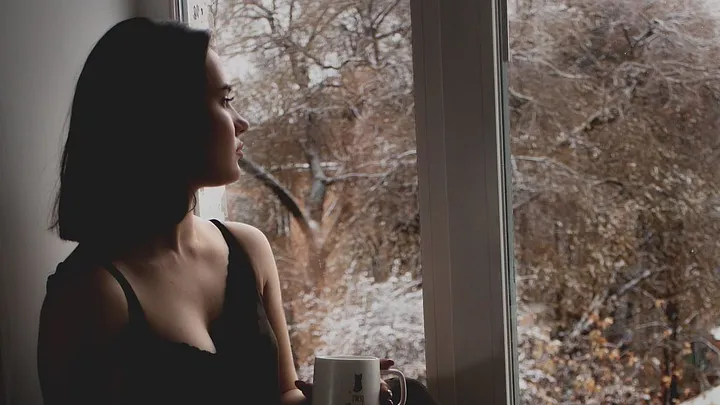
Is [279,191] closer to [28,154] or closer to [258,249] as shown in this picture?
[258,249]

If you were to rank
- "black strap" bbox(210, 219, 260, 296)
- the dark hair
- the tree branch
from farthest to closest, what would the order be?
the tree branch, "black strap" bbox(210, 219, 260, 296), the dark hair

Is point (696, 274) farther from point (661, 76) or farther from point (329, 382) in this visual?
point (329, 382)

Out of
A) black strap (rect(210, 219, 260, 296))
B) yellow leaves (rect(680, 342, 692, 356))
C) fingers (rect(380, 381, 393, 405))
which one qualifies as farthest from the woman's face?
yellow leaves (rect(680, 342, 692, 356))

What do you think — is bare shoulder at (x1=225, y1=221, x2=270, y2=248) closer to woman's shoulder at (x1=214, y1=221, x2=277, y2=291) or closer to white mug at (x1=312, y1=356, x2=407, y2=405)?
woman's shoulder at (x1=214, y1=221, x2=277, y2=291)

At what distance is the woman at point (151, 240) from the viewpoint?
3.49 ft

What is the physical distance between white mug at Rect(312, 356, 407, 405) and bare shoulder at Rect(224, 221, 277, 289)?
0.81 ft

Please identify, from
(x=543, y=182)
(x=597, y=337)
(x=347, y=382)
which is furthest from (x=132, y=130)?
(x=597, y=337)

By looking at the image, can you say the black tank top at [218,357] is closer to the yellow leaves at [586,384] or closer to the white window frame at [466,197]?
the white window frame at [466,197]

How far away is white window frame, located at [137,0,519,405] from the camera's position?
129 centimetres

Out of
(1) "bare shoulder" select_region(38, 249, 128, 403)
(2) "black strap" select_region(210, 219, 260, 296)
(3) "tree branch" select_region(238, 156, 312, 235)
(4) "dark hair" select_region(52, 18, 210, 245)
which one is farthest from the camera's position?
(3) "tree branch" select_region(238, 156, 312, 235)

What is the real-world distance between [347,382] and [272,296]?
0.27 meters

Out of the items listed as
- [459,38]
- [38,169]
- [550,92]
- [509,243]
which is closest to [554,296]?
[509,243]

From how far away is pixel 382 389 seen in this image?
116 centimetres

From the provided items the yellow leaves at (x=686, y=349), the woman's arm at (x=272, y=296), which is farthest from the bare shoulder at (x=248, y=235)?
the yellow leaves at (x=686, y=349)
